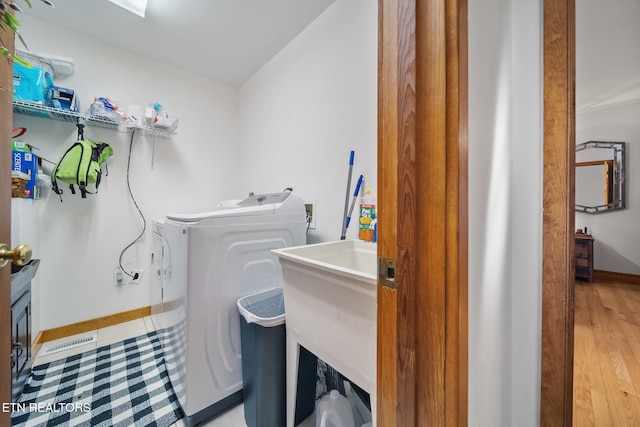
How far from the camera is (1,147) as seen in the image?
0.59 m

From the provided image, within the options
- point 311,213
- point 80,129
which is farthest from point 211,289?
point 80,129

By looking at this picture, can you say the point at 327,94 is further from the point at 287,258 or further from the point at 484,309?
the point at 484,309

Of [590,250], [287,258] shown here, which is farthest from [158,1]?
[590,250]

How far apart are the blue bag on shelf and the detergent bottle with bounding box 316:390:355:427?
2761 mm

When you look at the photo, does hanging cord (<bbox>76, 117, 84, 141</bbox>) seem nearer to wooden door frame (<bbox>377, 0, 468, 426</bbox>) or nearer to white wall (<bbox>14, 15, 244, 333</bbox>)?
white wall (<bbox>14, 15, 244, 333</bbox>)

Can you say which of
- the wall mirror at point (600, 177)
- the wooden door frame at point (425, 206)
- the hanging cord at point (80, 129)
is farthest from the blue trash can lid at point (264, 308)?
the wall mirror at point (600, 177)

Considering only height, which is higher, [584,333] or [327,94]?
[327,94]

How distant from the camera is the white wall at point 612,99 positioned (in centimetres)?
293

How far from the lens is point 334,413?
3.39 ft

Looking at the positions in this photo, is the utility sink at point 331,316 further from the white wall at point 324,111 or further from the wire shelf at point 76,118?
the wire shelf at point 76,118

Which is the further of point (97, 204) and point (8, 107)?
point (97, 204)

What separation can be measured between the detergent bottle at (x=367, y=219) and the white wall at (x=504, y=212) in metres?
0.65

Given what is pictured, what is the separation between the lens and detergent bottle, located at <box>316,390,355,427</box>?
1.03m

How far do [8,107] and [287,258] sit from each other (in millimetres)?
928
